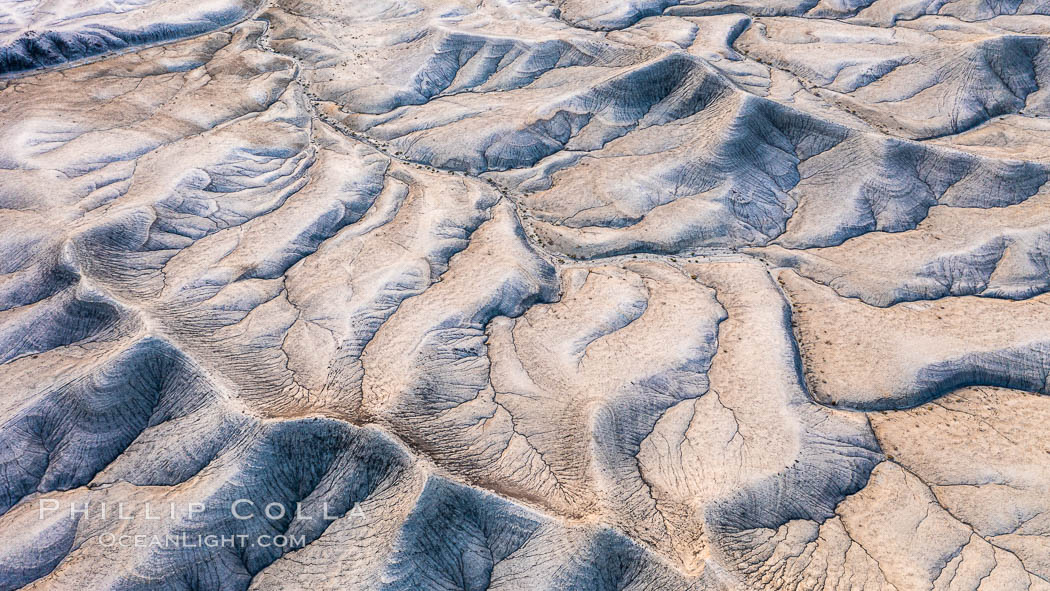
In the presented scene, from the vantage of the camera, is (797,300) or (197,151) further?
(197,151)

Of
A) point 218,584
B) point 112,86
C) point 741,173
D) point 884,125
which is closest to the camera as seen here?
point 218,584

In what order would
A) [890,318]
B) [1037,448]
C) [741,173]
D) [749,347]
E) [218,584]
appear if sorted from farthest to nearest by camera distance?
[741,173], [890,318], [749,347], [1037,448], [218,584]

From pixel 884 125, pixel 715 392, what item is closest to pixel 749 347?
pixel 715 392

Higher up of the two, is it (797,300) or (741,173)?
(741,173)

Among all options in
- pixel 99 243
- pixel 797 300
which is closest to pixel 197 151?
pixel 99 243

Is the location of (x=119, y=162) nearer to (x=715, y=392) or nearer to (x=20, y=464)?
(x=20, y=464)

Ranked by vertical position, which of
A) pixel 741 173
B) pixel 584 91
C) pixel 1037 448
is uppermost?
pixel 584 91
